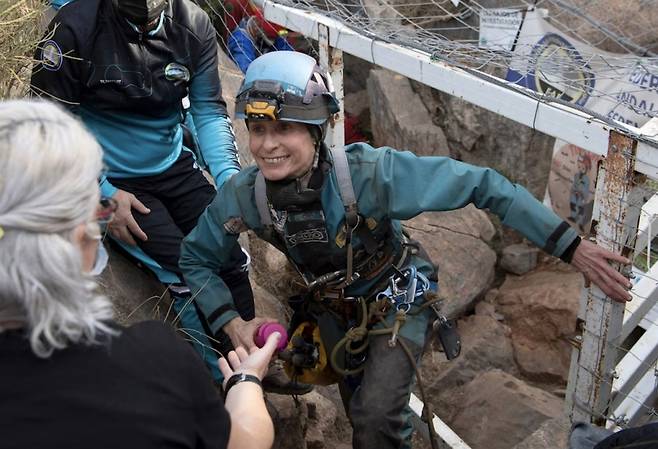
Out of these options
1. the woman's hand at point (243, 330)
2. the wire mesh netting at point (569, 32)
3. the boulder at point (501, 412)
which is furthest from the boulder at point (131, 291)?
the wire mesh netting at point (569, 32)

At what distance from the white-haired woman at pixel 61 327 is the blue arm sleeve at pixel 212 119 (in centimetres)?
226

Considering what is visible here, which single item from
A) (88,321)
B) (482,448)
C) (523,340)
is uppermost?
(88,321)

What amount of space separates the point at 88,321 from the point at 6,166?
366 mm

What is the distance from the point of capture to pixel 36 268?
1509 millimetres

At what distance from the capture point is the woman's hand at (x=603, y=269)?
9.32ft

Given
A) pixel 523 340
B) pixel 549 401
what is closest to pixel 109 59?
pixel 549 401

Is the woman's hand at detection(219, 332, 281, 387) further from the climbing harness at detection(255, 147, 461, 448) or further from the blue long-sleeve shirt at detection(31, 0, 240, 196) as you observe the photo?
the blue long-sleeve shirt at detection(31, 0, 240, 196)

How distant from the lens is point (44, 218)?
1.50 m

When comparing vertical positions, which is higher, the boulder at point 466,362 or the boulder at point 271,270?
the boulder at point 271,270

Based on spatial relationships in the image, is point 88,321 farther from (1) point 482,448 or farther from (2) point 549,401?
(2) point 549,401

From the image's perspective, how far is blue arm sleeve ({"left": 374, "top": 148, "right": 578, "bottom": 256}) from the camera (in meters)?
2.84

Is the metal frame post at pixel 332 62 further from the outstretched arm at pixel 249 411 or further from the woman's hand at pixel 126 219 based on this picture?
the outstretched arm at pixel 249 411

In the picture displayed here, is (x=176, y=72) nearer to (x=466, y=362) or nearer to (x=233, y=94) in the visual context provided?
(x=233, y=94)

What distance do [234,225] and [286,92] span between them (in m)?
0.60
